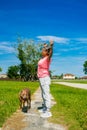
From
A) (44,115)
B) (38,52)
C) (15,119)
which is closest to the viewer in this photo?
(15,119)

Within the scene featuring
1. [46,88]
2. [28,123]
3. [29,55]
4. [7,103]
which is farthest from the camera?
[29,55]

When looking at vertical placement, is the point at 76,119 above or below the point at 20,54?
below

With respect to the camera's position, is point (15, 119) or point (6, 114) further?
point (6, 114)

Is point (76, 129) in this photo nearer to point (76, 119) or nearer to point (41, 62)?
point (76, 119)

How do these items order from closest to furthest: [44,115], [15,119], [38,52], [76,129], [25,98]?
1. [76,129]
2. [15,119]
3. [44,115]
4. [25,98]
5. [38,52]

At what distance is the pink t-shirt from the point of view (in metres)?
10.2

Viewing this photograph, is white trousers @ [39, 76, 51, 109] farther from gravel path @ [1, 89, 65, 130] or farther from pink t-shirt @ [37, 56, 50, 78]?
gravel path @ [1, 89, 65, 130]

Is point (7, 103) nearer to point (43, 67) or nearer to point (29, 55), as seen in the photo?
point (43, 67)

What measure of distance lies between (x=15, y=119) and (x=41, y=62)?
2027 mm

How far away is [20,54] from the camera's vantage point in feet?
318

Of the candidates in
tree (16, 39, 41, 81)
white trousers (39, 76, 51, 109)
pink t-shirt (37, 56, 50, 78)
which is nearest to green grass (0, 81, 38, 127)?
white trousers (39, 76, 51, 109)

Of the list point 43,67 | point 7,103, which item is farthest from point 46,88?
point 7,103

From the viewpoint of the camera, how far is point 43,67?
10.2 metres

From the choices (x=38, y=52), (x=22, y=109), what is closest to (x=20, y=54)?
(x=38, y=52)
